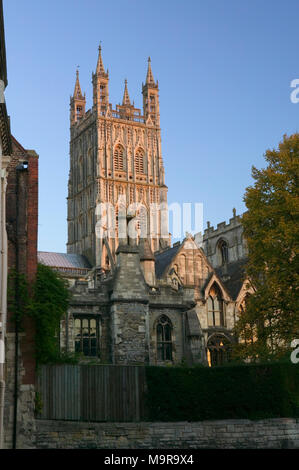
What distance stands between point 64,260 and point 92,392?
62045mm

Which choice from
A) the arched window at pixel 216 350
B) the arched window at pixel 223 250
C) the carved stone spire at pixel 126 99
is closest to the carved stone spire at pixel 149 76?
the carved stone spire at pixel 126 99

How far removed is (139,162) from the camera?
100 metres

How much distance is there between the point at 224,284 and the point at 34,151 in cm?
2360

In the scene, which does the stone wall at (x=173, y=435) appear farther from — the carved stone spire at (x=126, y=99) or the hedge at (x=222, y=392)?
the carved stone spire at (x=126, y=99)

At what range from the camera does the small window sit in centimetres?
3416

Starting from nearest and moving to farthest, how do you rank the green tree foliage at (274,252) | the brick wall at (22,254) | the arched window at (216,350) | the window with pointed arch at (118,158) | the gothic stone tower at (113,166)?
1. the brick wall at (22,254)
2. the green tree foliage at (274,252)
3. the arched window at (216,350)
4. the gothic stone tower at (113,166)
5. the window with pointed arch at (118,158)

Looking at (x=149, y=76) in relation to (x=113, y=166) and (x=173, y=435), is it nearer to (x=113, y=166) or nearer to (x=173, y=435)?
(x=113, y=166)

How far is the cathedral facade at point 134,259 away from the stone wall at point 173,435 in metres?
5.53

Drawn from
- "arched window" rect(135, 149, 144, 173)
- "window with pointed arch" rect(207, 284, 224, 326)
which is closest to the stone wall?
"window with pointed arch" rect(207, 284, 224, 326)

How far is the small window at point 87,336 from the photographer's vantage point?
34156mm

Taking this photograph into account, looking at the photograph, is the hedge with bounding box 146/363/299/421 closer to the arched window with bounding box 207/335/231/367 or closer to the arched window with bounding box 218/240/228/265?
the arched window with bounding box 207/335/231/367

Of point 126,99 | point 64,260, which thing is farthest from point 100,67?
point 64,260

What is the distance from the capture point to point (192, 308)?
37.0m
